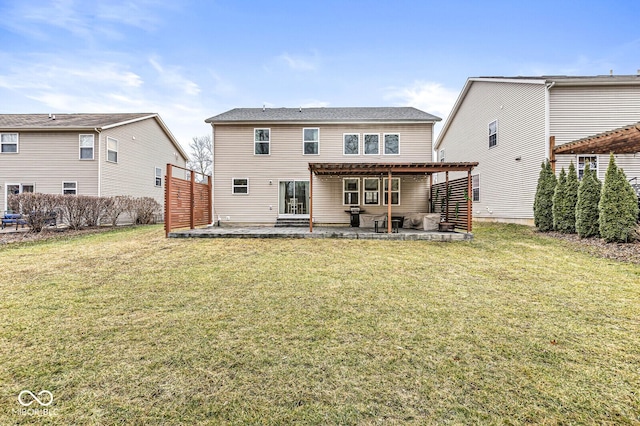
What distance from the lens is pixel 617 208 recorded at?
22.7ft

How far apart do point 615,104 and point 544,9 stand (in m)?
6.93

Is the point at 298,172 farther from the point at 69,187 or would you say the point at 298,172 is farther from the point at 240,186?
the point at 69,187

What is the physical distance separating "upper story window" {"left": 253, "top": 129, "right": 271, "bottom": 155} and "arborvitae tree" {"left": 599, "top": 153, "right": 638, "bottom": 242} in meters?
11.6

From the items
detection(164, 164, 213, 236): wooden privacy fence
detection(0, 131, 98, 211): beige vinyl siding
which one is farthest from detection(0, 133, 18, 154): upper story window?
detection(164, 164, 213, 236): wooden privacy fence

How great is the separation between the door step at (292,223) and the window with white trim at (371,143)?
14.0ft

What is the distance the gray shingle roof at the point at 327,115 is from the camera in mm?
12227

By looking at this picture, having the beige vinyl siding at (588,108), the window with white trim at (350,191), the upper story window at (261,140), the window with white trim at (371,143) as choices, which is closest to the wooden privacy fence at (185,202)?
the upper story window at (261,140)

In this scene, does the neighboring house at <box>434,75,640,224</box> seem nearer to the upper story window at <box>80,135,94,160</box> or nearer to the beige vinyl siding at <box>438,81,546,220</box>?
the beige vinyl siding at <box>438,81,546,220</box>

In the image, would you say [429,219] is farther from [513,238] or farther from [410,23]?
[410,23]

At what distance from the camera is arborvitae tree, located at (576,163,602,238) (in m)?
7.65

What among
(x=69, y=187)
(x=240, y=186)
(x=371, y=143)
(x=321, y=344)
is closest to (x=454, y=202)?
(x=371, y=143)

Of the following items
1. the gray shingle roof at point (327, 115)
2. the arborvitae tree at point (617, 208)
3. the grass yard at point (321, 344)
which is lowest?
the grass yard at point (321, 344)

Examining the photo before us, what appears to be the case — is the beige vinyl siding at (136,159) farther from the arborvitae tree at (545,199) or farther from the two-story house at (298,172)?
the arborvitae tree at (545,199)

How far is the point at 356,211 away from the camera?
12.2m
